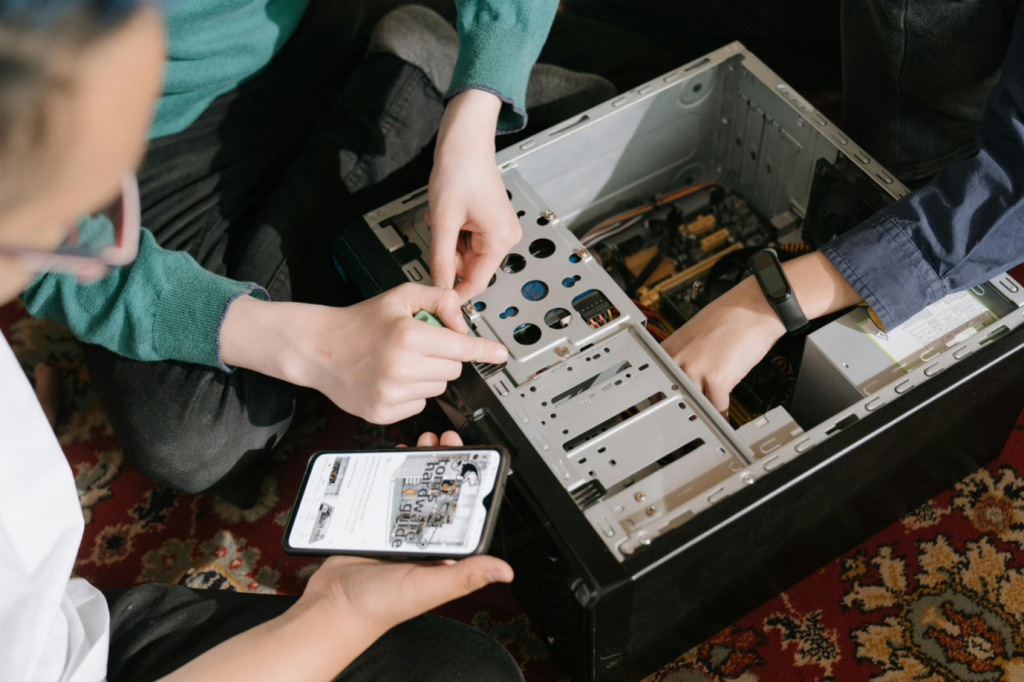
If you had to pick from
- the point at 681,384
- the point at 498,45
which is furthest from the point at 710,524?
the point at 498,45

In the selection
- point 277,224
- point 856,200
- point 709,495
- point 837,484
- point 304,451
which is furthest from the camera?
point 304,451

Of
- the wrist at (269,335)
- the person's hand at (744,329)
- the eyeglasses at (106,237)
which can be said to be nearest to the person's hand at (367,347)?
the wrist at (269,335)

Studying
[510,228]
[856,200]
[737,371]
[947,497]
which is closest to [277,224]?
[510,228]

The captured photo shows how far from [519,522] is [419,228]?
1.29ft

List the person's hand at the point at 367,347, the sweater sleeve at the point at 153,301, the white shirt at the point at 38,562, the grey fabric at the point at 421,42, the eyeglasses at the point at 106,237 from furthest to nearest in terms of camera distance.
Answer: the grey fabric at the point at 421,42 < the sweater sleeve at the point at 153,301 < the person's hand at the point at 367,347 < the white shirt at the point at 38,562 < the eyeglasses at the point at 106,237

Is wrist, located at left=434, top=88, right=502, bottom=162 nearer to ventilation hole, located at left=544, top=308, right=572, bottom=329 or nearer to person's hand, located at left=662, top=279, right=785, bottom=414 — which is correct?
ventilation hole, located at left=544, top=308, right=572, bottom=329

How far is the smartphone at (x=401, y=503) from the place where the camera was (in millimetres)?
856

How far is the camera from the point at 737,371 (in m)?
→ 0.98

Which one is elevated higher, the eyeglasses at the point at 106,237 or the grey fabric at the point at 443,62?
the eyeglasses at the point at 106,237

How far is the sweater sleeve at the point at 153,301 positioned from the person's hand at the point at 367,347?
25mm

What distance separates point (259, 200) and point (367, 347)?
0.48 meters

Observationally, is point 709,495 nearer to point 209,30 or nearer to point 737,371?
point 737,371

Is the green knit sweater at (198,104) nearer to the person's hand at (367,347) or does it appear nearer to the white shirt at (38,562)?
the person's hand at (367,347)

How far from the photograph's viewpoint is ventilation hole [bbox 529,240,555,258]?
1.06 m
